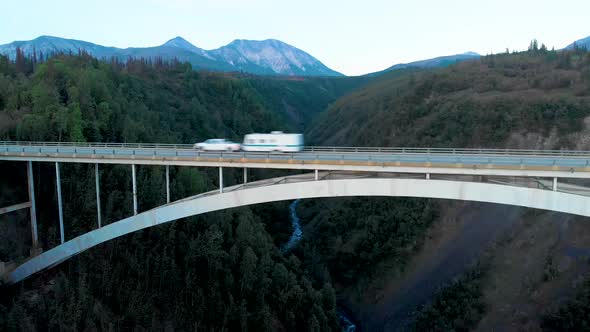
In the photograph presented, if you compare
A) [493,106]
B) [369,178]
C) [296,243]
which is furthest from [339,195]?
[493,106]

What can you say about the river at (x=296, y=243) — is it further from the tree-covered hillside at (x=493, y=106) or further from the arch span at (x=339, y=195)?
the arch span at (x=339, y=195)

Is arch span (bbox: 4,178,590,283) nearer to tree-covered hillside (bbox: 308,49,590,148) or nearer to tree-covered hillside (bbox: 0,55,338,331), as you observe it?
tree-covered hillside (bbox: 0,55,338,331)

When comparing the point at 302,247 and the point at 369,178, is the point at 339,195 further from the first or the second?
the point at 302,247

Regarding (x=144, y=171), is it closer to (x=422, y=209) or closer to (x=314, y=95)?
(x=422, y=209)

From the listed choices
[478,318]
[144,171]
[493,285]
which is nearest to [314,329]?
[478,318]

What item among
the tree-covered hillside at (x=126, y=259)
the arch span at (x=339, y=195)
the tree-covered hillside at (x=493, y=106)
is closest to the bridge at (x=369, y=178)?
the arch span at (x=339, y=195)

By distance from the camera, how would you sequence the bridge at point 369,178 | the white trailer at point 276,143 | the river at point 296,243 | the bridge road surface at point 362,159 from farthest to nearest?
1. the river at point 296,243
2. the white trailer at point 276,143
3. the bridge road surface at point 362,159
4. the bridge at point 369,178
